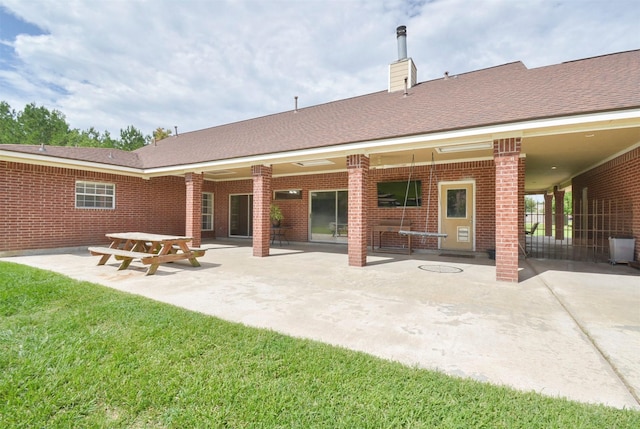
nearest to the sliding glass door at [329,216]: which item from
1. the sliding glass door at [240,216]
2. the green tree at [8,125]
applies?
the sliding glass door at [240,216]

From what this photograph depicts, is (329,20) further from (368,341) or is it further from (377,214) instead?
(368,341)

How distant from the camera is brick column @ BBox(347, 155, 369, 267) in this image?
7.52 meters

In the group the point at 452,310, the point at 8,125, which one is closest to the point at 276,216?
the point at 452,310

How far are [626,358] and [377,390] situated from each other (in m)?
2.44

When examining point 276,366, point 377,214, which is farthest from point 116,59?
point 276,366

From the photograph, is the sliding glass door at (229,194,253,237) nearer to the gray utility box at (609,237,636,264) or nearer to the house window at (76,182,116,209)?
A: the house window at (76,182,116,209)

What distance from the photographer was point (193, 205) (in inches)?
429

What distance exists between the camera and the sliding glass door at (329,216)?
40.3 ft

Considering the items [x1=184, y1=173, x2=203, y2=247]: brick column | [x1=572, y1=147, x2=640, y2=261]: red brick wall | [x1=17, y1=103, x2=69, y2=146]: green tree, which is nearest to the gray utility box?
[x1=572, y1=147, x2=640, y2=261]: red brick wall

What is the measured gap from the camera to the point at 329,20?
9016 millimetres

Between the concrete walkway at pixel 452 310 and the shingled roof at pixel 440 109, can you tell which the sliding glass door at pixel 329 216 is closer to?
the shingled roof at pixel 440 109

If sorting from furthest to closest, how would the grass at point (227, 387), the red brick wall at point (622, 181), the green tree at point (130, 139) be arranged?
1. the green tree at point (130, 139)
2. the red brick wall at point (622, 181)
3. the grass at point (227, 387)

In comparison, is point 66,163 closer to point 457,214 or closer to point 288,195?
point 288,195

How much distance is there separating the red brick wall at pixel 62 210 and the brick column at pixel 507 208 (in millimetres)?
12625
